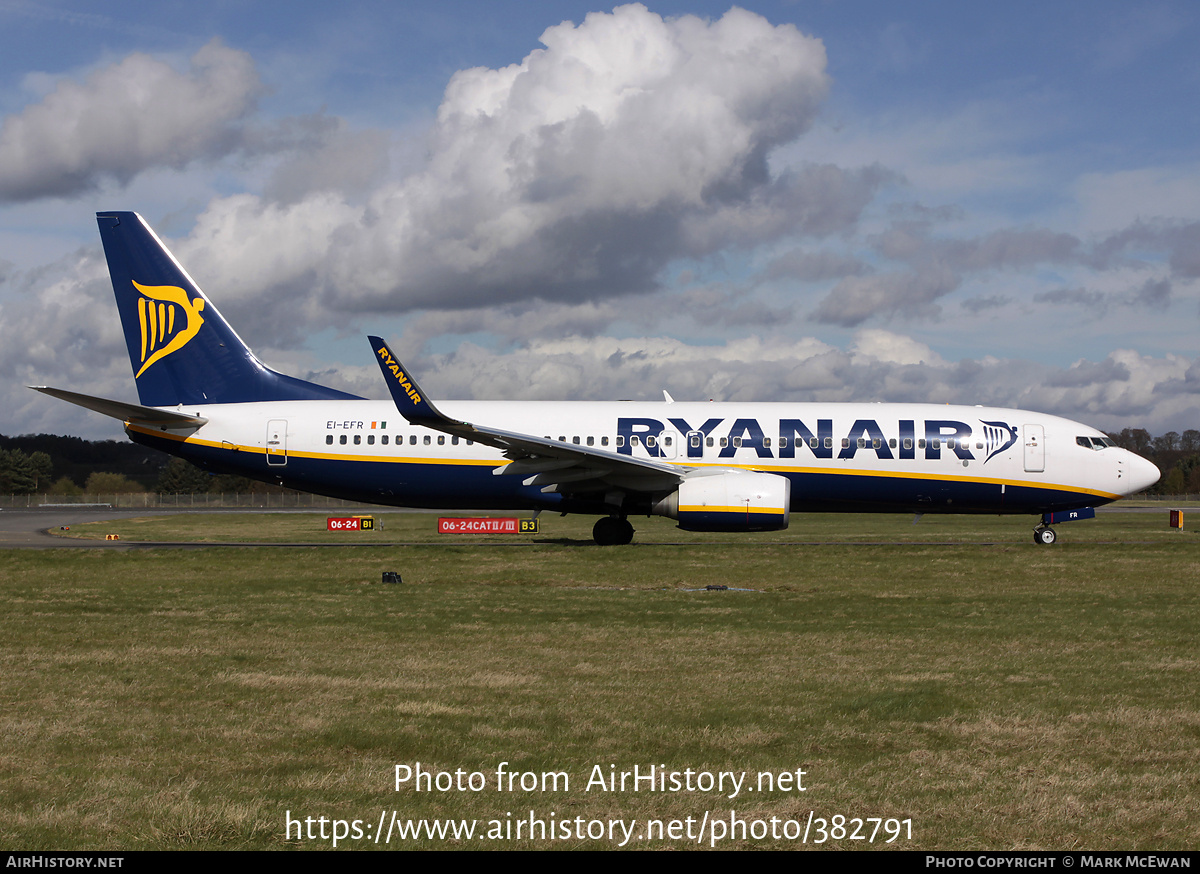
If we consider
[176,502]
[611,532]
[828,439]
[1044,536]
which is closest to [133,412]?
[611,532]

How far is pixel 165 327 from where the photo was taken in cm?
2614

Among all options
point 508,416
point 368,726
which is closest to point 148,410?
point 508,416

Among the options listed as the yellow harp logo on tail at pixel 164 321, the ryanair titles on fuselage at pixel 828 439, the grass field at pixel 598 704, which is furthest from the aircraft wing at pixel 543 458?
the yellow harp logo on tail at pixel 164 321

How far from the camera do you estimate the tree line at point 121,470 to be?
113 meters

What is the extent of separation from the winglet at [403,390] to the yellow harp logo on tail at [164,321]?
7874 millimetres

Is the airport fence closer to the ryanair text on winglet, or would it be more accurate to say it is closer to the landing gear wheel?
the ryanair text on winglet

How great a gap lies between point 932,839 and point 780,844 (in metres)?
0.76

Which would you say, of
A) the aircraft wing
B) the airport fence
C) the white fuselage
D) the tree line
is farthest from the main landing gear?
the tree line

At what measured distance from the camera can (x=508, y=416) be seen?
25.8 m

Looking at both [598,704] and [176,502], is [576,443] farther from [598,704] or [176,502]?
[176,502]

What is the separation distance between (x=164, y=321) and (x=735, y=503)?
16.4 m

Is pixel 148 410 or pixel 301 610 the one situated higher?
pixel 148 410

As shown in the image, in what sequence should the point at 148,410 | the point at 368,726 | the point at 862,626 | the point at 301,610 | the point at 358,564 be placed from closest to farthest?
the point at 368,726 → the point at 862,626 → the point at 301,610 → the point at 358,564 → the point at 148,410

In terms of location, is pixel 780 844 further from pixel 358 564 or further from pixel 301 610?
pixel 358 564
